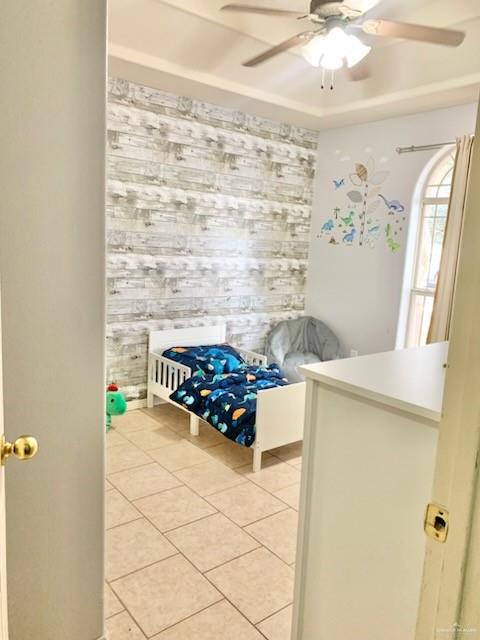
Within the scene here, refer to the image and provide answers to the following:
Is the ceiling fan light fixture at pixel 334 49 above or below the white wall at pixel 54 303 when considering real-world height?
above

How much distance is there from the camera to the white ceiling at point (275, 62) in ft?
10.3

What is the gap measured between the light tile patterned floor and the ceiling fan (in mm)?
2618

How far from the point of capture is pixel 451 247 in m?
4.07

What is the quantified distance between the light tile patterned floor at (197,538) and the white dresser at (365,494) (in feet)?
1.76

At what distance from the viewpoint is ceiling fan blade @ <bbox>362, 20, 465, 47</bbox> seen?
2480 mm

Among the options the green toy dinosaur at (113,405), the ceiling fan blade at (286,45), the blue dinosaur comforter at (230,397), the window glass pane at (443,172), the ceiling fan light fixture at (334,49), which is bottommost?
the green toy dinosaur at (113,405)

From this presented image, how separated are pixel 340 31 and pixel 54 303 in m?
2.15

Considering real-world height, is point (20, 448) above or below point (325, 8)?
below

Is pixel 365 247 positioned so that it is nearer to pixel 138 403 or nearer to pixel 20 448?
pixel 138 403

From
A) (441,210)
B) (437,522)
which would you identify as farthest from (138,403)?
(437,522)

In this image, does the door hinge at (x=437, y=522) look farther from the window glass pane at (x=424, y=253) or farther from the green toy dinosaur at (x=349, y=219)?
the green toy dinosaur at (x=349, y=219)

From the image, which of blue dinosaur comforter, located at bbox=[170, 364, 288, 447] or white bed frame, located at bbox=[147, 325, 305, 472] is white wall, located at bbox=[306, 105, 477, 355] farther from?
blue dinosaur comforter, located at bbox=[170, 364, 288, 447]

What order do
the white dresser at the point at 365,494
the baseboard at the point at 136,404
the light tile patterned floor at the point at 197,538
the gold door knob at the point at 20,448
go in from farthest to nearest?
the baseboard at the point at 136,404
the light tile patterned floor at the point at 197,538
the white dresser at the point at 365,494
the gold door knob at the point at 20,448

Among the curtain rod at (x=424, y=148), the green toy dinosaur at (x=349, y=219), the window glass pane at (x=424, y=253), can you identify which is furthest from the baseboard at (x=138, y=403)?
the curtain rod at (x=424, y=148)
